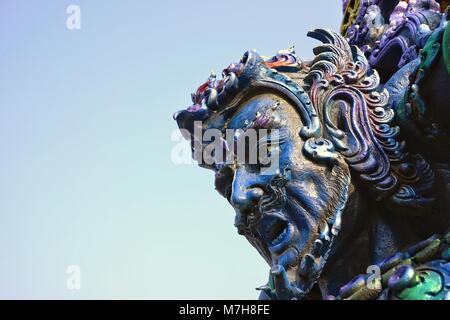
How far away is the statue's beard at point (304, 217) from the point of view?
2.43 meters

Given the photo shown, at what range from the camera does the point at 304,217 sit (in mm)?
2457

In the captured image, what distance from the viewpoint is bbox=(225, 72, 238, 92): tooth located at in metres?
2.72

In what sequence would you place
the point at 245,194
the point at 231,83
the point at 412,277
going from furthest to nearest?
the point at 231,83
the point at 245,194
the point at 412,277

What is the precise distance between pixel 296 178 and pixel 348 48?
0.59 metres

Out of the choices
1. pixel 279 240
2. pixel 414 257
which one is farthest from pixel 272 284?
pixel 414 257

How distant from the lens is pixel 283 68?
109 inches

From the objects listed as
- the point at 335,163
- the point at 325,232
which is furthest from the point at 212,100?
the point at 325,232

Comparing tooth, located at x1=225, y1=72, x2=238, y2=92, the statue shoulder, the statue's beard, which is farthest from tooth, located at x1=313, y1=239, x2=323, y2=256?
tooth, located at x1=225, y1=72, x2=238, y2=92

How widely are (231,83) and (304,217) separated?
59 centimetres

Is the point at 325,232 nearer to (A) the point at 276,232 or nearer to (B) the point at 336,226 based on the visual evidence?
(B) the point at 336,226

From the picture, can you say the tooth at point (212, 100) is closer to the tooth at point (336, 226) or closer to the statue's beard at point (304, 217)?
the statue's beard at point (304, 217)

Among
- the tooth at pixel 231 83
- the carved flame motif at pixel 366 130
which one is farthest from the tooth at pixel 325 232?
the tooth at pixel 231 83

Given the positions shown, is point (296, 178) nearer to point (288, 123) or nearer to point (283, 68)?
point (288, 123)

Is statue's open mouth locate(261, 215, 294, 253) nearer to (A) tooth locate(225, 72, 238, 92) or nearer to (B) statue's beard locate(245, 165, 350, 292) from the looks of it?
(B) statue's beard locate(245, 165, 350, 292)
